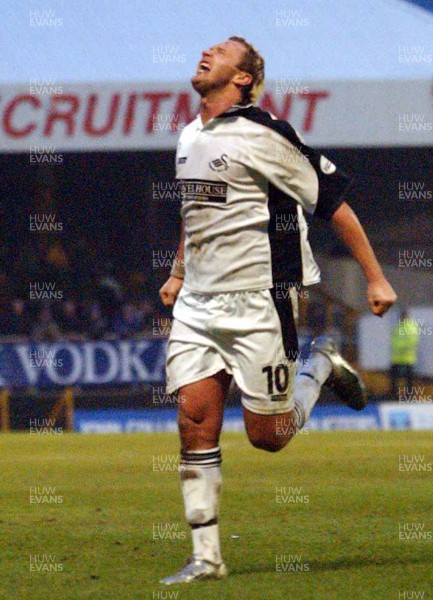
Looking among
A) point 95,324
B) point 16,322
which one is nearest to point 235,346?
point 95,324

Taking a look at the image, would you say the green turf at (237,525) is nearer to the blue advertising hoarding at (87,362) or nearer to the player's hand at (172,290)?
the player's hand at (172,290)

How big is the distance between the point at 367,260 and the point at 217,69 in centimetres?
100

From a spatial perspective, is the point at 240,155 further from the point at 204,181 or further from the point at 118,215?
the point at 118,215

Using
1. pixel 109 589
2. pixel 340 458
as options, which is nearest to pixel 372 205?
pixel 340 458

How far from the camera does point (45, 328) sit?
24.1 metres

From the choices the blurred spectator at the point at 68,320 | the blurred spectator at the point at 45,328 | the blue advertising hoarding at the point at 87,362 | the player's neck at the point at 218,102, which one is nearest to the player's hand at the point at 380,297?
the player's neck at the point at 218,102

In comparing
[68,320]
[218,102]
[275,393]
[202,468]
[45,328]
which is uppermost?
[68,320]

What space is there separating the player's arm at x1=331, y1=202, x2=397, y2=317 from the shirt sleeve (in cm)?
6

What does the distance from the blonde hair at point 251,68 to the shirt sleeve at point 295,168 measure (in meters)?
0.17

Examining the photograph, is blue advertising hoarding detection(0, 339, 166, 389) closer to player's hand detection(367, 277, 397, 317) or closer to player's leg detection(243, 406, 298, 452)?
player's leg detection(243, 406, 298, 452)

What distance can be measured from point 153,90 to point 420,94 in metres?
4.46

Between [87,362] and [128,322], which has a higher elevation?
[128,322]

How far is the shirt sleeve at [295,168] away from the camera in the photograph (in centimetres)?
605

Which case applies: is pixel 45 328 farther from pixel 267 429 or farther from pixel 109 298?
pixel 267 429
